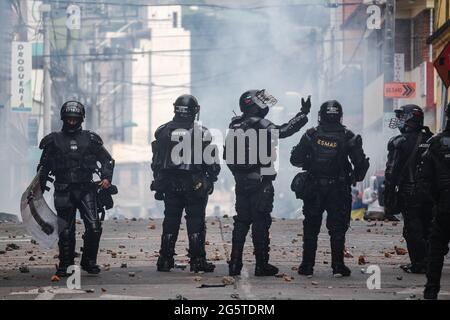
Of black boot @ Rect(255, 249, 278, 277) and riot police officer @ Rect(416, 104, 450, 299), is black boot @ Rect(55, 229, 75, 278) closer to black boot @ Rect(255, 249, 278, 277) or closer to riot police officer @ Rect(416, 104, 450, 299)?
black boot @ Rect(255, 249, 278, 277)

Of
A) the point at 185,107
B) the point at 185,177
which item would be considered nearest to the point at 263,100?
the point at 185,107

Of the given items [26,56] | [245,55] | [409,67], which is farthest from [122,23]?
[409,67]

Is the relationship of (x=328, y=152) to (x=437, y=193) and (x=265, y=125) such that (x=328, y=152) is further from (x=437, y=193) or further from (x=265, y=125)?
(x=437, y=193)

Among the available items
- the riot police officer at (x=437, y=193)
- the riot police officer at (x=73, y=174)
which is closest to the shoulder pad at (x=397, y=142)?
the riot police officer at (x=437, y=193)

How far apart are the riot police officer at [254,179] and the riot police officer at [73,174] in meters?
1.55

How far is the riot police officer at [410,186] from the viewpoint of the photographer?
14.5 meters

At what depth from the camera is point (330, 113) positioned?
1390cm

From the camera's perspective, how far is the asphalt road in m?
11.9

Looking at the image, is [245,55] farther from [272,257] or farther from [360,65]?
[272,257]

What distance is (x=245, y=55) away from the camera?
8350 centimetres

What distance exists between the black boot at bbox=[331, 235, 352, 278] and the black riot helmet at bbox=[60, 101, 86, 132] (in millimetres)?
3210

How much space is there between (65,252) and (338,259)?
3.08 m

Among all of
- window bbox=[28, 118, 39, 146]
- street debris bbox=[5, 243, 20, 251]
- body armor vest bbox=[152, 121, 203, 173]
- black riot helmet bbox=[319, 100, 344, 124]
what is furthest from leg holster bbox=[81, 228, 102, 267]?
window bbox=[28, 118, 39, 146]

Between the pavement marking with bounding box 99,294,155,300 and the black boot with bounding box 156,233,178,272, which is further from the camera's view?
the black boot with bounding box 156,233,178,272
